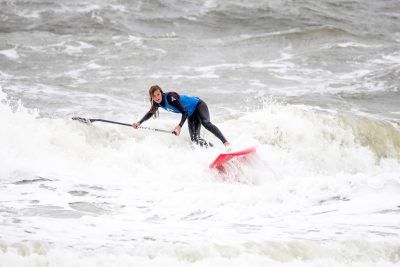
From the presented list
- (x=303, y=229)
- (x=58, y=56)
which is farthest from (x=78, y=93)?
(x=303, y=229)

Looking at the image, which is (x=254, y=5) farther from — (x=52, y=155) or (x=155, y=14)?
(x=52, y=155)

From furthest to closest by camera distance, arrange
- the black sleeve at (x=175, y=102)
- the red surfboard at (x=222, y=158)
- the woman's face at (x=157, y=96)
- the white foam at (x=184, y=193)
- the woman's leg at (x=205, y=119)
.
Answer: the woman's leg at (x=205, y=119) → the black sleeve at (x=175, y=102) → the woman's face at (x=157, y=96) → the red surfboard at (x=222, y=158) → the white foam at (x=184, y=193)

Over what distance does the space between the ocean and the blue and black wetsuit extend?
0.26m

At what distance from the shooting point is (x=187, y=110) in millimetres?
9500

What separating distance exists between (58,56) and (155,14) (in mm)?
5204

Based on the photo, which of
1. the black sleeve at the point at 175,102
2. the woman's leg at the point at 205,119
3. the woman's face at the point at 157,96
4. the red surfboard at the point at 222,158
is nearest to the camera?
the red surfboard at the point at 222,158

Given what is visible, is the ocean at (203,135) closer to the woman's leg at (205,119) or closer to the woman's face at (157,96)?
the woman's leg at (205,119)

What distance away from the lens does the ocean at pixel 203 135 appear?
577 centimetres

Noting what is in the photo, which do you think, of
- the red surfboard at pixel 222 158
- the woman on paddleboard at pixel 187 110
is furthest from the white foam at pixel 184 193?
the woman on paddleboard at pixel 187 110

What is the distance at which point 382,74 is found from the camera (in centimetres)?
1552

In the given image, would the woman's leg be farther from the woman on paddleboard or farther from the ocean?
the ocean

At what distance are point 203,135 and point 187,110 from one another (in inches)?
45.3

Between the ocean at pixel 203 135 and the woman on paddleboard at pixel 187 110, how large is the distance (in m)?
0.28

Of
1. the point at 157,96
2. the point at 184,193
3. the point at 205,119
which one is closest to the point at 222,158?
the point at 205,119
